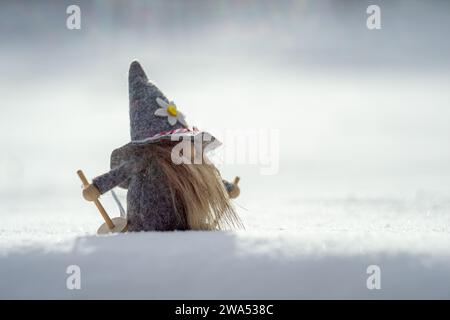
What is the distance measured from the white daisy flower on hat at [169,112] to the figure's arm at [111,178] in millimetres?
159

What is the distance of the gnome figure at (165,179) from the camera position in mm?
1536

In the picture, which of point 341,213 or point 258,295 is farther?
point 341,213

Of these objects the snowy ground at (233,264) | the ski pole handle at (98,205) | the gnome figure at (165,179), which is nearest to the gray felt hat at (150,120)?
the gnome figure at (165,179)

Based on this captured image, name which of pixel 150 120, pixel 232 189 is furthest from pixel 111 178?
pixel 232 189

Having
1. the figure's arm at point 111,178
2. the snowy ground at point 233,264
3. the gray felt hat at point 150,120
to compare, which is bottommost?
the snowy ground at point 233,264

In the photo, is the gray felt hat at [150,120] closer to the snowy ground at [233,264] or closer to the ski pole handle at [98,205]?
the ski pole handle at [98,205]

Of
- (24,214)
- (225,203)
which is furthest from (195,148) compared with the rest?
(24,214)

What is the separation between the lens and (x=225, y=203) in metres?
1.61

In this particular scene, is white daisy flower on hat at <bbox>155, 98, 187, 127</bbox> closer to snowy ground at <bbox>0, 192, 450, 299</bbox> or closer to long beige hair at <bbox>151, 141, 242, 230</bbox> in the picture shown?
long beige hair at <bbox>151, 141, 242, 230</bbox>

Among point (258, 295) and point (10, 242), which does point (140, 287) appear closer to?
point (258, 295)

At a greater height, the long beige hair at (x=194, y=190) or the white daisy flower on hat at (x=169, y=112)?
the white daisy flower on hat at (x=169, y=112)

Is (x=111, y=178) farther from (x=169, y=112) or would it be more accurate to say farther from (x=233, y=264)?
(x=233, y=264)

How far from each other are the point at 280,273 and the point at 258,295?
6 cm

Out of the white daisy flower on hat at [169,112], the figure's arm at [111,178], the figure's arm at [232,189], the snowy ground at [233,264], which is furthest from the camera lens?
the figure's arm at [232,189]
